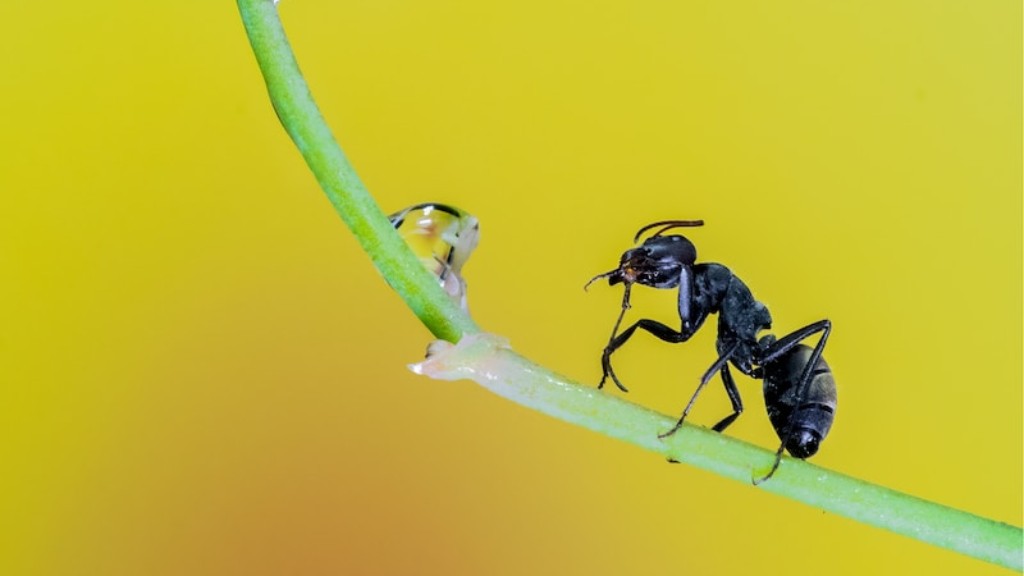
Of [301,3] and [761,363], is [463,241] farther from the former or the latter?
[301,3]

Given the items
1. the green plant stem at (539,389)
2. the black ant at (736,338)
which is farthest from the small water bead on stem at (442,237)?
the black ant at (736,338)

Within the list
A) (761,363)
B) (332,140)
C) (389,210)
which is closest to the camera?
(332,140)

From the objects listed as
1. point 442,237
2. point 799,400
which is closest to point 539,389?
point 442,237

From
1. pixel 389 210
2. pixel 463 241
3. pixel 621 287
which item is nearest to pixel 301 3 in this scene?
pixel 389 210

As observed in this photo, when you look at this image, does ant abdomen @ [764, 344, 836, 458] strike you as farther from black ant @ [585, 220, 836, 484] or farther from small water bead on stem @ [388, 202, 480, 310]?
small water bead on stem @ [388, 202, 480, 310]

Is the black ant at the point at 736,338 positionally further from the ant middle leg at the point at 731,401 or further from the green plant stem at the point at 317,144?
the green plant stem at the point at 317,144

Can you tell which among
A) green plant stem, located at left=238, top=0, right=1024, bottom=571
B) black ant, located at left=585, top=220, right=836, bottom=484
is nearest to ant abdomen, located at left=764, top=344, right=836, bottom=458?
black ant, located at left=585, top=220, right=836, bottom=484
